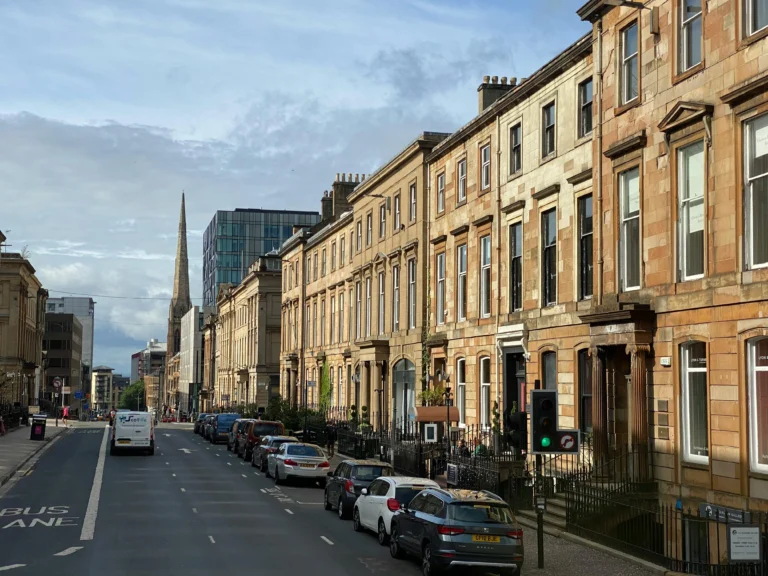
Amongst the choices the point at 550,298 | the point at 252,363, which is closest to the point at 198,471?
the point at 550,298

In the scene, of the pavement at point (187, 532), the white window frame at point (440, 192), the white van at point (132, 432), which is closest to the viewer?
the pavement at point (187, 532)

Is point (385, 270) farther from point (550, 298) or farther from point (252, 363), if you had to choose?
point (252, 363)

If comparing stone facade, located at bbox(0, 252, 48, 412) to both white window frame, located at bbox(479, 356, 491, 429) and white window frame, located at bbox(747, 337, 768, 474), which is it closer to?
white window frame, located at bbox(479, 356, 491, 429)

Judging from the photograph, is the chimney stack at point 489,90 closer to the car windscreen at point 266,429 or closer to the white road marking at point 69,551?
the car windscreen at point 266,429

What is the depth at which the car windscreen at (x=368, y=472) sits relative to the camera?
2666 centimetres

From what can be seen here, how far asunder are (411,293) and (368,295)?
7794 millimetres

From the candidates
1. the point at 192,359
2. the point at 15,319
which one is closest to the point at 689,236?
the point at 15,319

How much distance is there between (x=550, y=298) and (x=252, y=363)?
212 ft

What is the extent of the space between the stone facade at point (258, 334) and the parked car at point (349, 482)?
5461 cm

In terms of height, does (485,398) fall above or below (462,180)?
below

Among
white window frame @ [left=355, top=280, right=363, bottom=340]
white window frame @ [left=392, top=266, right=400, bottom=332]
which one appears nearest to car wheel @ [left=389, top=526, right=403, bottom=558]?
white window frame @ [left=392, top=266, right=400, bottom=332]

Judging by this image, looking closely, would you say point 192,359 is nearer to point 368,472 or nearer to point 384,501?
point 368,472

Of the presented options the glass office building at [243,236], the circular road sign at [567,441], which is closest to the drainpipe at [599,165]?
the circular road sign at [567,441]

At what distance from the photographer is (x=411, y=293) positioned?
44.3m
